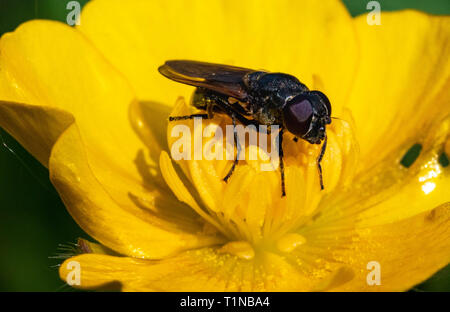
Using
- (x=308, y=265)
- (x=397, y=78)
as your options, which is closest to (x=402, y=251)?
(x=308, y=265)

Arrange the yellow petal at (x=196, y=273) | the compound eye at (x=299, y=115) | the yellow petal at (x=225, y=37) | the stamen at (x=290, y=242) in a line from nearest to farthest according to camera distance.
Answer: the yellow petal at (x=196, y=273), the compound eye at (x=299, y=115), the stamen at (x=290, y=242), the yellow petal at (x=225, y=37)

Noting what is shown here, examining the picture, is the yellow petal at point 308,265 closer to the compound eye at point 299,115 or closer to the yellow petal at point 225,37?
the compound eye at point 299,115

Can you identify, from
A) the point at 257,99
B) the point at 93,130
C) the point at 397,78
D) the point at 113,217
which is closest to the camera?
the point at 113,217

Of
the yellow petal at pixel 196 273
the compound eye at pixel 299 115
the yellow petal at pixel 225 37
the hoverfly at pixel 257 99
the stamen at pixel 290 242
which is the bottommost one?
the yellow petal at pixel 196 273

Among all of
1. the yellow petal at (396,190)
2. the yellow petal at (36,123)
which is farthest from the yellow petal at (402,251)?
the yellow petal at (36,123)

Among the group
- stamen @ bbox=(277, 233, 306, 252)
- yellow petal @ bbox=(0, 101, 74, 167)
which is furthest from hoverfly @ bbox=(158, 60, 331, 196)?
yellow petal @ bbox=(0, 101, 74, 167)

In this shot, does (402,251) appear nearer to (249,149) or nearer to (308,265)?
(308,265)
